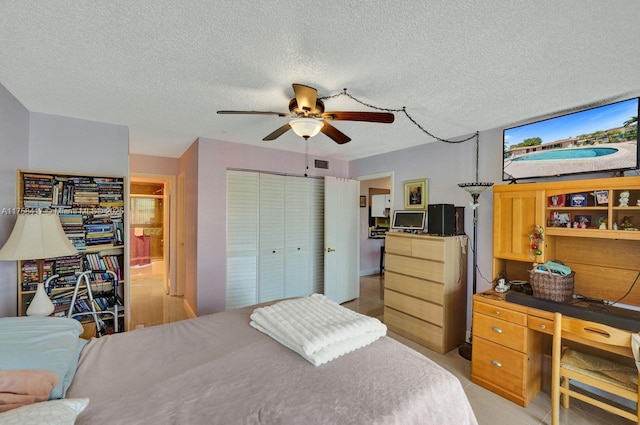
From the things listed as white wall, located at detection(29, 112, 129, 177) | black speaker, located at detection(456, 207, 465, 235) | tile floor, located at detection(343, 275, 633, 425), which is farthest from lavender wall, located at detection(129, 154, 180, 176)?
tile floor, located at detection(343, 275, 633, 425)

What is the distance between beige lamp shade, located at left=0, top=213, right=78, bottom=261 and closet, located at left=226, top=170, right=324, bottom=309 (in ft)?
5.34

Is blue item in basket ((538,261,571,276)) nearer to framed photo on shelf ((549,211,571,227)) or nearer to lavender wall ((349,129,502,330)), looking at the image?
framed photo on shelf ((549,211,571,227))

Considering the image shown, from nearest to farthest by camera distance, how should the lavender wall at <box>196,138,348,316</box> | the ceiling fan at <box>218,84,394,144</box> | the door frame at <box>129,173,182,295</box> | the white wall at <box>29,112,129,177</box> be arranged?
the ceiling fan at <box>218,84,394,144</box>, the white wall at <box>29,112,129,177</box>, the lavender wall at <box>196,138,348,316</box>, the door frame at <box>129,173,182,295</box>

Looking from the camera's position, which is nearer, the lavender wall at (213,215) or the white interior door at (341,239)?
the lavender wall at (213,215)

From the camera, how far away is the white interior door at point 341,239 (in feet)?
13.3

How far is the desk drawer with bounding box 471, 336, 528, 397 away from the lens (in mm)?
2051

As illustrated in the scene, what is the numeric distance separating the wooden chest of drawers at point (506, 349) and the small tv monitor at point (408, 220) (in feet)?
3.66

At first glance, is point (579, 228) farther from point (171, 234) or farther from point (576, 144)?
point (171, 234)

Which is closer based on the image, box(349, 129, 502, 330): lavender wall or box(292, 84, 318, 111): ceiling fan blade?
box(292, 84, 318, 111): ceiling fan blade

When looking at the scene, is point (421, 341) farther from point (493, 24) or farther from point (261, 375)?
point (493, 24)

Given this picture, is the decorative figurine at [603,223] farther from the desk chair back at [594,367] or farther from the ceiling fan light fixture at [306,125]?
the ceiling fan light fixture at [306,125]

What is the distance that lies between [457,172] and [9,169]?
4.11 meters

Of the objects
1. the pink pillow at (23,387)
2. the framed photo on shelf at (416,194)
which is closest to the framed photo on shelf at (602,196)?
the framed photo on shelf at (416,194)

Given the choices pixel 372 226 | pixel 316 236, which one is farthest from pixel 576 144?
pixel 372 226
